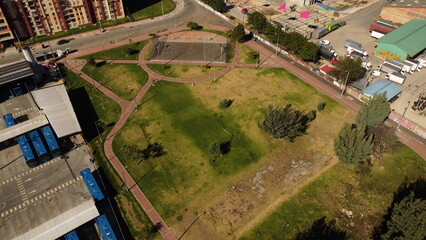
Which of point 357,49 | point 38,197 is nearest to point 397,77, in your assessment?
point 357,49

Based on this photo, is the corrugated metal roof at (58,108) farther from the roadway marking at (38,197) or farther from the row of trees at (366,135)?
the row of trees at (366,135)

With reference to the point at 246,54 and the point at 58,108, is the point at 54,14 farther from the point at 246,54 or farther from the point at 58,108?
the point at 246,54

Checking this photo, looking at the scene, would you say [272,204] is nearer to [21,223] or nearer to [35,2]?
[21,223]

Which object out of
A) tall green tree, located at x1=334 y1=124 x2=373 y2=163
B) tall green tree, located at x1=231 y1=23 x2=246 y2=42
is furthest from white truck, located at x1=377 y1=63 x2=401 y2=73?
tall green tree, located at x1=231 y1=23 x2=246 y2=42

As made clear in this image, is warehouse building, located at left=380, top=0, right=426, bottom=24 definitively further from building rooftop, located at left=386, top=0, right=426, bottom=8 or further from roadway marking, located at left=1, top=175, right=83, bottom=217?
roadway marking, located at left=1, top=175, right=83, bottom=217

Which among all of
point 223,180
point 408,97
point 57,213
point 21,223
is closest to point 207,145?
point 223,180

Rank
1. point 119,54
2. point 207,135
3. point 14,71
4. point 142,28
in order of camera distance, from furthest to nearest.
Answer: point 142,28 < point 119,54 < point 14,71 < point 207,135
